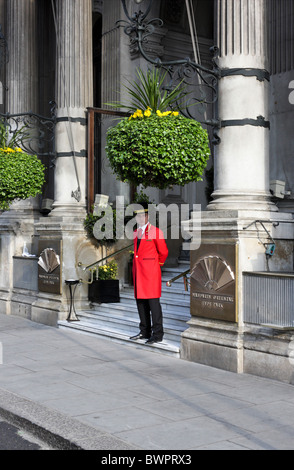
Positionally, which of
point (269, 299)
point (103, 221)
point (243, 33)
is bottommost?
point (269, 299)

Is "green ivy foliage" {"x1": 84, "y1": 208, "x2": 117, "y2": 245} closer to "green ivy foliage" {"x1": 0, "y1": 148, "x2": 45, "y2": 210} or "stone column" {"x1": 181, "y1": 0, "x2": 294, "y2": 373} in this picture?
"green ivy foliage" {"x1": 0, "y1": 148, "x2": 45, "y2": 210}

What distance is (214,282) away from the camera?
829cm

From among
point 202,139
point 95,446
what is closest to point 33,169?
point 202,139

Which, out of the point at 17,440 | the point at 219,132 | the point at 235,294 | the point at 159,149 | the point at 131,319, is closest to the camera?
the point at 17,440

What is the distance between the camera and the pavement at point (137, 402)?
5.23 meters

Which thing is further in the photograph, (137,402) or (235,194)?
(235,194)

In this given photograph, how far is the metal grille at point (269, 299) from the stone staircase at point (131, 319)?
150cm

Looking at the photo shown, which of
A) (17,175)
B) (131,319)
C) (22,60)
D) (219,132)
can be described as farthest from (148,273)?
(22,60)

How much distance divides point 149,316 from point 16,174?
12.8ft

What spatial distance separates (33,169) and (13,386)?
18.5 feet

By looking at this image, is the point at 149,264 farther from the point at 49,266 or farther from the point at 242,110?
the point at 49,266

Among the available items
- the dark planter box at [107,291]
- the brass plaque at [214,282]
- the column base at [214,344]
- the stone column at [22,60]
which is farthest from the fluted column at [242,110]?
the stone column at [22,60]

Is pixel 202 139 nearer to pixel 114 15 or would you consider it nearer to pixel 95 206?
pixel 95 206

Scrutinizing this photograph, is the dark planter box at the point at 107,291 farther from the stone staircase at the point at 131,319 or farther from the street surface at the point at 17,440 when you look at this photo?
the street surface at the point at 17,440
